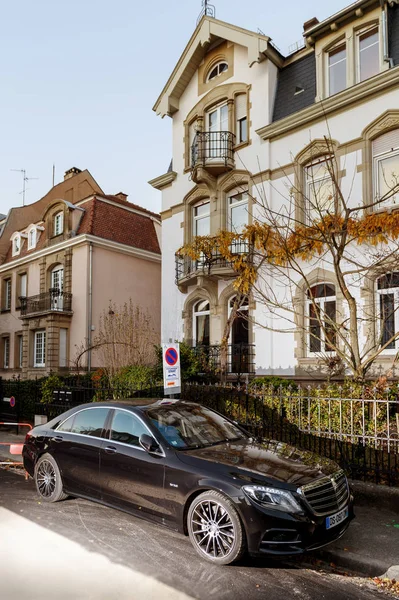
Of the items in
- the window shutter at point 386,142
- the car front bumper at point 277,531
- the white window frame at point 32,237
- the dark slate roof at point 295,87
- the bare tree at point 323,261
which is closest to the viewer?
the car front bumper at point 277,531

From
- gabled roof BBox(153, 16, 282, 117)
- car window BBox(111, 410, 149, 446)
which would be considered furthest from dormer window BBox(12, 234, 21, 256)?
car window BBox(111, 410, 149, 446)

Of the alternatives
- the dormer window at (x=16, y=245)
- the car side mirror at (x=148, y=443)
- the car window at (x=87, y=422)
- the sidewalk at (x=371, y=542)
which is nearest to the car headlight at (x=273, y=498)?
the sidewalk at (x=371, y=542)

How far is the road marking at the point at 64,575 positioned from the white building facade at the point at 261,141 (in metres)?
8.04

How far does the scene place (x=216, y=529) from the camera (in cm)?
504

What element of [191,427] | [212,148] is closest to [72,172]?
[212,148]

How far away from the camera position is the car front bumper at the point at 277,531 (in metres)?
4.76

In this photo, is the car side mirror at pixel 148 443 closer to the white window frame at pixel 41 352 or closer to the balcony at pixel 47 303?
the balcony at pixel 47 303

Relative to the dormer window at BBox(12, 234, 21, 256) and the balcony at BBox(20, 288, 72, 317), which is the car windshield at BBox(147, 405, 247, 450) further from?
the dormer window at BBox(12, 234, 21, 256)

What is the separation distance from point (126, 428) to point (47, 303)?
2178 cm

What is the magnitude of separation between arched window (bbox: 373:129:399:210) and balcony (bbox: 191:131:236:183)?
16.2ft

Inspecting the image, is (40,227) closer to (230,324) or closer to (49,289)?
(49,289)

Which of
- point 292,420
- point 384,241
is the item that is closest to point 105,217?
point 384,241

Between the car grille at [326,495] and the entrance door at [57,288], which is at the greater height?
the entrance door at [57,288]

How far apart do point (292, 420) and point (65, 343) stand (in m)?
18.8
